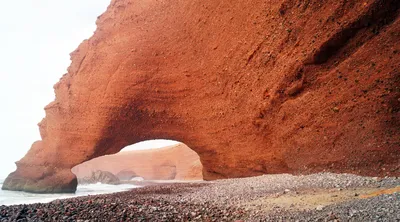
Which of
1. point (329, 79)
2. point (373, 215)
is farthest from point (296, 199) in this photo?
point (329, 79)

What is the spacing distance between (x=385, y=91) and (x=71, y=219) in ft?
19.0

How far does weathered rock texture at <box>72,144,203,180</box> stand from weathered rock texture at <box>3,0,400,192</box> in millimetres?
13655

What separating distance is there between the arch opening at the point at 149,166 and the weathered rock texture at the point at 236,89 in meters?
13.4

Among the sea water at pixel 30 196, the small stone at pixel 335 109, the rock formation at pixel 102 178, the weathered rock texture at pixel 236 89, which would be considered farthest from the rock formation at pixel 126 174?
the small stone at pixel 335 109

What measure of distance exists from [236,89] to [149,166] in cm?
2816

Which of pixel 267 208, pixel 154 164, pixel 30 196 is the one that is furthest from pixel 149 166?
pixel 267 208

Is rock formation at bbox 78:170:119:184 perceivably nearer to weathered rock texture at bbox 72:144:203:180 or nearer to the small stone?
weathered rock texture at bbox 72:144:203:180

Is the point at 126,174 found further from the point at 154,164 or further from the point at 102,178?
the point at 102,178

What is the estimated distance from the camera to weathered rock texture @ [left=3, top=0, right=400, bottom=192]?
5.96 metres

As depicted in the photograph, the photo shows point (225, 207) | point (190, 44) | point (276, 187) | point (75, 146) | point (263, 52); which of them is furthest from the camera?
point (75, 146)

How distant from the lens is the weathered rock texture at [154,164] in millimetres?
29000

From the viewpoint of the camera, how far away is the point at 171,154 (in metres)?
32.9

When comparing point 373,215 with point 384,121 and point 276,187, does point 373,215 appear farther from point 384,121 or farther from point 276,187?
point 384,121

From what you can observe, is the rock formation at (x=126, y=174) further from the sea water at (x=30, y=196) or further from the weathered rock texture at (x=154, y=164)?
the sea water at (x=30, y=196)
